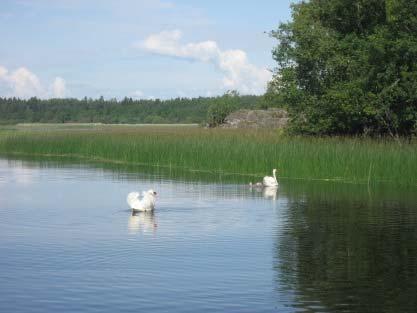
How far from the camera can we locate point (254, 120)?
5606 cm

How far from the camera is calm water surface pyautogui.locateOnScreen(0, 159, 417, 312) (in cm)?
1150

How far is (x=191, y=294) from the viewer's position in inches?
465

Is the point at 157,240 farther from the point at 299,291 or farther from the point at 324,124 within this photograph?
the point at 324,124

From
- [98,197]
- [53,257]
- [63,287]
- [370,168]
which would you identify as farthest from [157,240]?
[370,168]

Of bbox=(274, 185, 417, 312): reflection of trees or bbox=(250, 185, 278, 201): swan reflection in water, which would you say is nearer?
bbox=(274, 185, 417, 312): reflection of trees

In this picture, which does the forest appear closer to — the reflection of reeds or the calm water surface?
the reflection of reeds

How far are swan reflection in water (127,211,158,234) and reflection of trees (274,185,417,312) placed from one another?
2824 millimetres

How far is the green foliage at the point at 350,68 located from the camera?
34.8m

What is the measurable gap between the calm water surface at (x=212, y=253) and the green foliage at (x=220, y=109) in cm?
3767

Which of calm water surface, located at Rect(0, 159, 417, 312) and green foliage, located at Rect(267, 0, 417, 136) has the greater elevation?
green foliage, located at Rect(267, 0, 417, 136)

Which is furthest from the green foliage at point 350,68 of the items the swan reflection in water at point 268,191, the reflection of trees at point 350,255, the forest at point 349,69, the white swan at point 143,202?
the white swan at point 143,202

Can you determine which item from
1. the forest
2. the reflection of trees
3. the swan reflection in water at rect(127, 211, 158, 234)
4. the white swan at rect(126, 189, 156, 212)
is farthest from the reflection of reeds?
the swan reflection in water at rect(127, 211, 158, 234)

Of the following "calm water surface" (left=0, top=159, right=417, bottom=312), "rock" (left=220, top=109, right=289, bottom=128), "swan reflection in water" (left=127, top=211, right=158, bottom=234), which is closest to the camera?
"calm water surface" (left=0, top=159, right=417, bottom=312)

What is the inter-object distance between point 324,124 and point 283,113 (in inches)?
544
